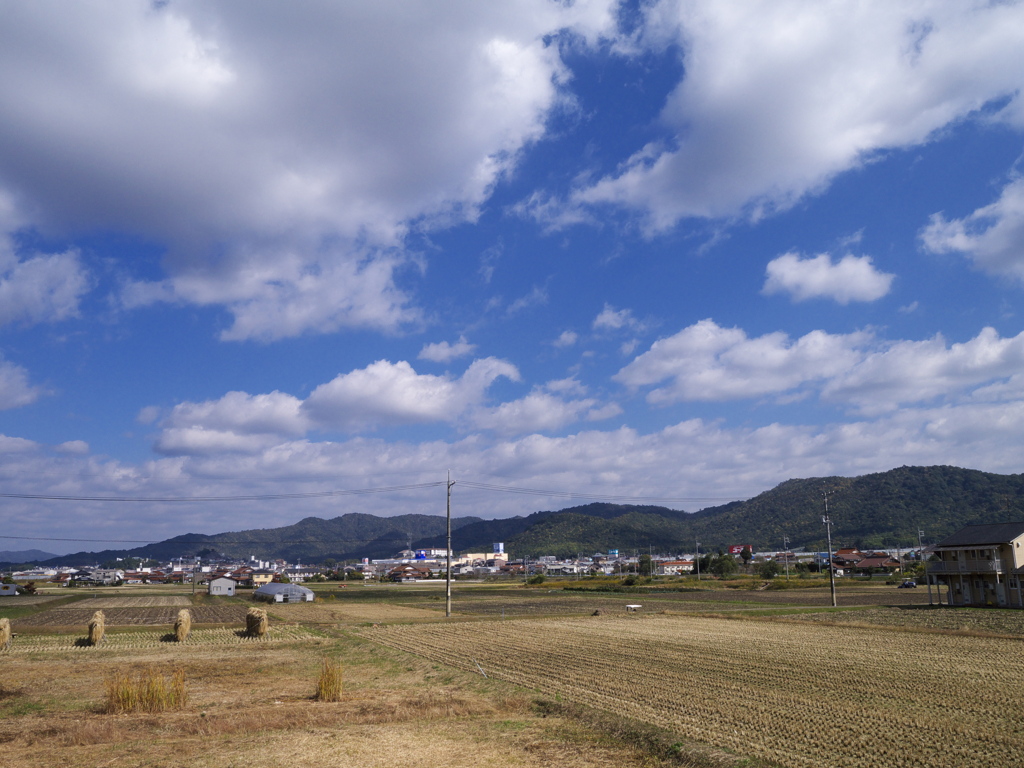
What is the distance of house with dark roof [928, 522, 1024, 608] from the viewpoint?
2039 inches

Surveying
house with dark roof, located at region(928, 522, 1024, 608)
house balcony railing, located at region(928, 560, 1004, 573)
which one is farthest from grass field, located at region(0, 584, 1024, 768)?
house with dark roof, located at region(928, 522, 1024, 608)

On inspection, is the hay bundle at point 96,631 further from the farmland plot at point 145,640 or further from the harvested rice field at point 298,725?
the harvested rice field at point 298,725

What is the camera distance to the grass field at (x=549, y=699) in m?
14.3

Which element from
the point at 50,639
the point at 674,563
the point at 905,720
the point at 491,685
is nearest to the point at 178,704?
the point at 491,685

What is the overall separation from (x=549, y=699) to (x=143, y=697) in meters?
11.5

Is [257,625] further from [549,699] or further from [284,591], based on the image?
[284,591]

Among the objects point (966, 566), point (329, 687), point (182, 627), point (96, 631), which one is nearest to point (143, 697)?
point (329, 687)

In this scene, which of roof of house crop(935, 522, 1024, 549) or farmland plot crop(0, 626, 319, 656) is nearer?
farmland plot crop(0, 626, 319, 656)

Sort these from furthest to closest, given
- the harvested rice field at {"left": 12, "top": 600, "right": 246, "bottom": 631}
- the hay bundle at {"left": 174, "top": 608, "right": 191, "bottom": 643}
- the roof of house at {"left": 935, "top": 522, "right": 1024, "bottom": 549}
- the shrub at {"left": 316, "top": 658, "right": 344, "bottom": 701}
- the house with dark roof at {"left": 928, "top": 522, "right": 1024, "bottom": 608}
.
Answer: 1. the harvested rice field at {"left": 12, "top": 600, "right": 246, "bottom": 631}
2. the roof of house at {"left": 935, "top": 522, "right": 1024, "bottom": 549}
3. the house with dark roof at {"left": 928, "top": 522, "right": 1024, "bottom": 608}
4. the hay bundle at {"left": 174, "top": 608, "right": 191, "bottom": 643}
5. the shrub at {"left": 316, "top": 658, "right": 344, "bottom": 701}

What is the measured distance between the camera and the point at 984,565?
2090 inches

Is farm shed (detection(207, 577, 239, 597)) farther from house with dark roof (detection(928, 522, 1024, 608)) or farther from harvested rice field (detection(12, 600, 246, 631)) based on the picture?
house with dark roof (detection(928, 522, 1024, 608))

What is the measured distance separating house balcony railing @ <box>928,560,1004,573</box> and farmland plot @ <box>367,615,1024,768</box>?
860 inches

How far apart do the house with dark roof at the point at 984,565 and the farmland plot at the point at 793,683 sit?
73.0ft

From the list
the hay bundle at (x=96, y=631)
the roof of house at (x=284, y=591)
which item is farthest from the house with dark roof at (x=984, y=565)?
the roof of house at (x=284, y=591)
